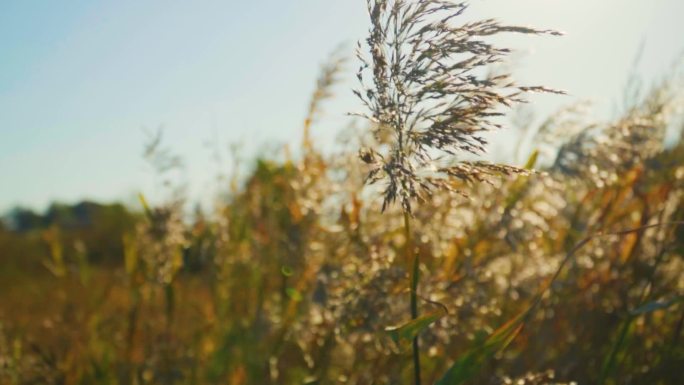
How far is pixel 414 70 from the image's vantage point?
1.16 meters

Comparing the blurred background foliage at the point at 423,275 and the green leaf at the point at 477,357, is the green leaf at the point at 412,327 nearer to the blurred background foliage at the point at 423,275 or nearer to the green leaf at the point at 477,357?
the green leaf at the point at 477,357

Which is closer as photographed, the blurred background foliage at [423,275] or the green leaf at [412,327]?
the green leaf at [412,327]

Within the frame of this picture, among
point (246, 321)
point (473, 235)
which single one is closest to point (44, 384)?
point (246, 321)

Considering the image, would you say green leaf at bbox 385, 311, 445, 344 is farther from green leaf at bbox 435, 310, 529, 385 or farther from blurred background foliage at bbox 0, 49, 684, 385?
blurred background foliage at bbox 0, 49, 684, 385

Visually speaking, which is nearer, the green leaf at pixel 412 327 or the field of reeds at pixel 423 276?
the green leaf at pixel 412 327

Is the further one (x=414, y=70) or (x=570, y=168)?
(x=570, y=168)

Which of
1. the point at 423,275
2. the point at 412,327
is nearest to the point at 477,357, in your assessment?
the point at 412,327

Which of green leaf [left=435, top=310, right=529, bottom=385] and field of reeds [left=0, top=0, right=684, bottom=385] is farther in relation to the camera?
field of reeds [left=0, top=0, right=684, bottom=385]

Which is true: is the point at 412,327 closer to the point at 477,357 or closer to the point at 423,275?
the point at 477,357

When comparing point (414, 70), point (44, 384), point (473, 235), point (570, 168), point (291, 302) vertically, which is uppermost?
point (414, 70)

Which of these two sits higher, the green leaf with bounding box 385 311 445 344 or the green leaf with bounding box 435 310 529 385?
the green leaf with bounding box 385 311 445 344

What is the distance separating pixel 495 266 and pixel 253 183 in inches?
65.0

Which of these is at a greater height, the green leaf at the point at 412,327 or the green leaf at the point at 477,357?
the green leaf at the point at 412,327

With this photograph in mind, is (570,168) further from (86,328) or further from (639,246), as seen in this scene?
(86,328)
